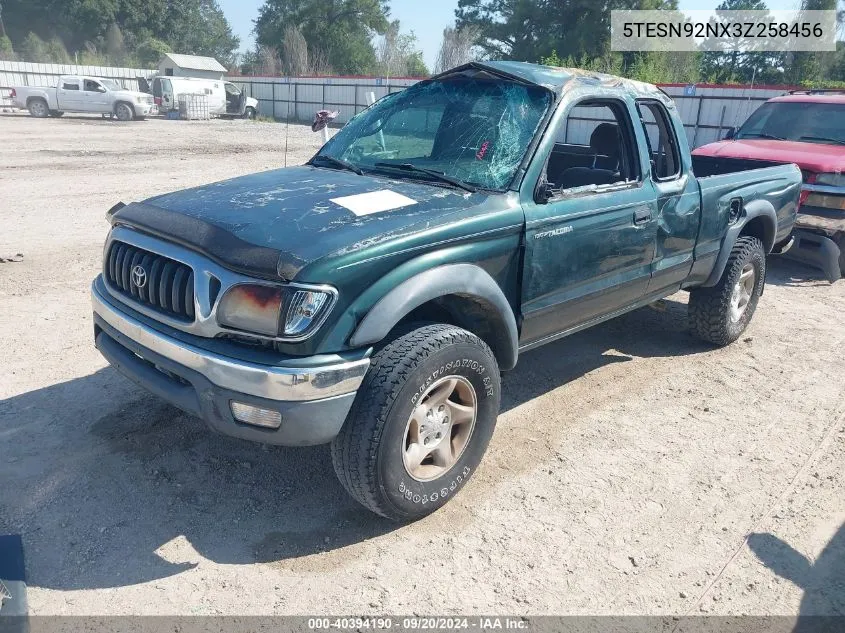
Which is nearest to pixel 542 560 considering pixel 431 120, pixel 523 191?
pixel 523 191

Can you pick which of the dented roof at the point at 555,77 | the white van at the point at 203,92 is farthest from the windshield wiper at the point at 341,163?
the white van at the point at 203,92

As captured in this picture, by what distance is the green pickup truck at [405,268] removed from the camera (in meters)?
2.83

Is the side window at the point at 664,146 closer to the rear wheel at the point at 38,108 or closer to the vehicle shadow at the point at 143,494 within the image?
the vehicle shadow at the point at 143,494

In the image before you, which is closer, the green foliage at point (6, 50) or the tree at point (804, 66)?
the tree at point (804, 66)

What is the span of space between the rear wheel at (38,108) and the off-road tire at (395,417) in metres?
32.1

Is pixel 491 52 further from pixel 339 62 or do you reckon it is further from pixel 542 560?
pixel 542 560

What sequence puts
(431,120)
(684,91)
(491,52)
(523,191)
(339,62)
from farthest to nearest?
(339,62) < (491,52) < (684,91) < (431,120) < (523,191)

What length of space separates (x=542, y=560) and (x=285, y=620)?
1.11 m

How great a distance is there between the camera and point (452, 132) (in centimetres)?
404

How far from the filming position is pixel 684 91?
20.1 m

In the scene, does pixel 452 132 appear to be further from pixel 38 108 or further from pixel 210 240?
pixel 38 108

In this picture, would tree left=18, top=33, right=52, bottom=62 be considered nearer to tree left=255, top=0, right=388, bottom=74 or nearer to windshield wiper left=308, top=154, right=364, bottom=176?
tree left=255, top=0, right=388, bottom=74

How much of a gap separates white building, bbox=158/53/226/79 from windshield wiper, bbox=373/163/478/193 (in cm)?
4920

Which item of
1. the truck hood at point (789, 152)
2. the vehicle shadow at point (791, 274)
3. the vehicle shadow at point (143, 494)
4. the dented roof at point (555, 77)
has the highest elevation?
the dented roof at point (555, 77)
